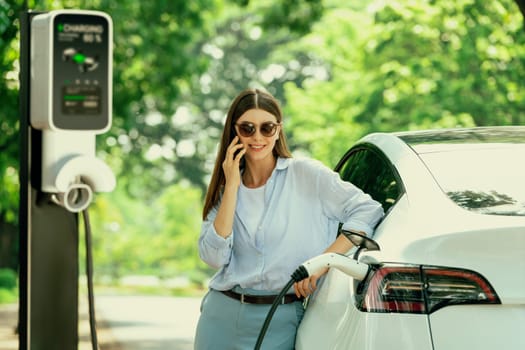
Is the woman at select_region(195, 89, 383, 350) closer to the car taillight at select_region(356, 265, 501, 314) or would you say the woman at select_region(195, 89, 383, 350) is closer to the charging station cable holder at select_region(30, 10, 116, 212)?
the charging station cable holder at select_region(30, 10, 116, 212)

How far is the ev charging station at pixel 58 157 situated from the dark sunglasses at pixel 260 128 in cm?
54

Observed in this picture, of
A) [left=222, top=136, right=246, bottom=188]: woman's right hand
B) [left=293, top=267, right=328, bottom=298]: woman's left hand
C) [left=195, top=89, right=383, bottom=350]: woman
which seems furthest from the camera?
[left=222, top=136, right=246, bottom=188]: woman's right hand

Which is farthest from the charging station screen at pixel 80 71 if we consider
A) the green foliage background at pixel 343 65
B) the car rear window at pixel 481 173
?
the green foliage background at pixel 343 65

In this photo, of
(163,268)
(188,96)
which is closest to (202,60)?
(188,96)

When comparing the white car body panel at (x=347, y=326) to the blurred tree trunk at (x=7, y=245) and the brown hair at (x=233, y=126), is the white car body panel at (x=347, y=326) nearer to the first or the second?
the brown hair at (x=233, y=126)

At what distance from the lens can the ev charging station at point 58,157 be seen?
4840 mm

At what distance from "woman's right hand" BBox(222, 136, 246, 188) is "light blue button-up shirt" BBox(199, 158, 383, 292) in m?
0.13

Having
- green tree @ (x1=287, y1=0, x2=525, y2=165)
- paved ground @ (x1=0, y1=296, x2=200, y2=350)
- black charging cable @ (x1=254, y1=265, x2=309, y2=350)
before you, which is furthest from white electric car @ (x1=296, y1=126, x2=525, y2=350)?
green tree @ (x1=287, y1=0, x2=525, y2=165)

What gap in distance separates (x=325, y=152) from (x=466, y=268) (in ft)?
94.0

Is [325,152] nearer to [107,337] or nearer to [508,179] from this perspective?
[107,337]

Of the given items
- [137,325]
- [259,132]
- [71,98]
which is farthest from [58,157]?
[137,325]

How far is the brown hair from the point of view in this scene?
4.82 metres

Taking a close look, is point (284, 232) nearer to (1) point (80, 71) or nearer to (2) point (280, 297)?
(2) point (280, 297)

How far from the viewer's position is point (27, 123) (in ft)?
16.2
